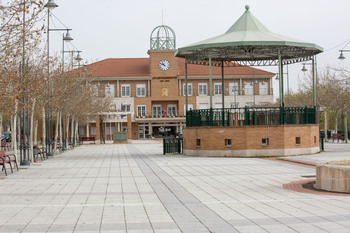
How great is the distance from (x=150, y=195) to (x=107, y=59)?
7619 centimetres

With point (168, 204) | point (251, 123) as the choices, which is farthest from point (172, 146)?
point (168, 204)

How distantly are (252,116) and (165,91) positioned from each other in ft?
172

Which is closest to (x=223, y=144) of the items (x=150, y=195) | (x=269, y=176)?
(x=269, y=176)

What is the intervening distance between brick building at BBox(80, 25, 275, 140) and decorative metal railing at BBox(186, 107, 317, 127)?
4932 cm

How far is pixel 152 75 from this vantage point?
78.3 m

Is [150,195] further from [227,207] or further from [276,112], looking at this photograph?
[276,112]

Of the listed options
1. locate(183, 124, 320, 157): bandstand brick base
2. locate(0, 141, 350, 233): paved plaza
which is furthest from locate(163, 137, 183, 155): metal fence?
locate(0, 141, 350, 233): paved plaza

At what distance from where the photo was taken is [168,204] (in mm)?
11008

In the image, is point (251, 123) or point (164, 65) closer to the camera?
point (251, 123)

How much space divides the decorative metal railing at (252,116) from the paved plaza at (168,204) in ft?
30.6

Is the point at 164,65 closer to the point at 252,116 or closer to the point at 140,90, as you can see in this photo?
the point at 140,90

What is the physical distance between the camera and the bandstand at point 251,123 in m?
26.4

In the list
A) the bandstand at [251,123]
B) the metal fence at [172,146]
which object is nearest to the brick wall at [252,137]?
the bandstand at [251,123]

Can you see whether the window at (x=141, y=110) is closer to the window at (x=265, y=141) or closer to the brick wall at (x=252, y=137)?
the brick wall at (x=252, y=137)
